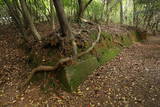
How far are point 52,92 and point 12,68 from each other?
7.48 feet

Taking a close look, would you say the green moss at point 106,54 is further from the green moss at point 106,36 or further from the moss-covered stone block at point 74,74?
the moss-covered stone block at point 74,74

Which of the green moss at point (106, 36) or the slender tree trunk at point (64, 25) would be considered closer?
the slender tree trunk at point (64, 25)

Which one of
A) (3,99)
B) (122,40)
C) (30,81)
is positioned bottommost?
(3,99)

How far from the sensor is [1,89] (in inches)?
173

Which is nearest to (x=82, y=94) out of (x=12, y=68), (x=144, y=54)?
(x=12, y=68)

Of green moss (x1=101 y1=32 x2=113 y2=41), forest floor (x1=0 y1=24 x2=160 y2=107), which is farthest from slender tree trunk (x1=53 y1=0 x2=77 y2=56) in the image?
green moss (x1=101 y1=32 x2=113 y2=41)

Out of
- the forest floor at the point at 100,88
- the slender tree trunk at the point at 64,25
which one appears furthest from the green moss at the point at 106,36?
the slender tree trunk at the point at 64,25

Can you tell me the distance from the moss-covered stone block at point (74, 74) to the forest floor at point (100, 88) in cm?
19

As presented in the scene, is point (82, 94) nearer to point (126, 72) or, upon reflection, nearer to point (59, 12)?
point (126, 72)

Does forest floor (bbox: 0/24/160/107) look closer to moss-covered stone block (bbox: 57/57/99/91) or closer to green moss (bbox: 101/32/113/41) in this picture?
moss-covered stone block (bbox: 57/57/99/91)

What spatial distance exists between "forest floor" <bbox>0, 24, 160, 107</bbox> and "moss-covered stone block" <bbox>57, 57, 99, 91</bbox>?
0.62 feet

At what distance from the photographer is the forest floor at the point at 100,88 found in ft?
12.5

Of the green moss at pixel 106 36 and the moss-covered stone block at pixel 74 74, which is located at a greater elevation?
the green moss at pixel 106 36

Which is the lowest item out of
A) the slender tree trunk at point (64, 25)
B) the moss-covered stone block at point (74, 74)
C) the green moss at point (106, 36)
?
the moss-covered stone block at point (74, 74)
